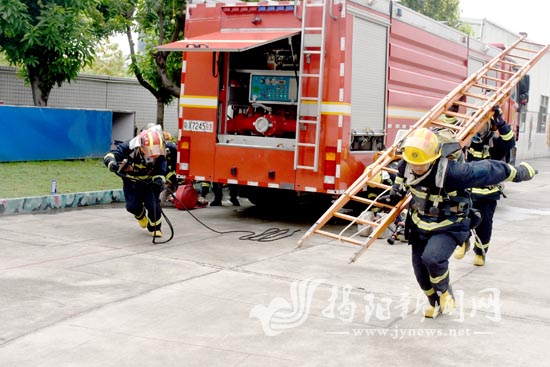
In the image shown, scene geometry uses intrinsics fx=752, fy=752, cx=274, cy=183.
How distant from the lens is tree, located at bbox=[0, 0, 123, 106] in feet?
49.2

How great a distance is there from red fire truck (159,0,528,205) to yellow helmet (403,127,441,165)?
4294mm

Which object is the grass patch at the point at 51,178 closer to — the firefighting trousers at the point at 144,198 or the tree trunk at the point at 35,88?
the tree trunk at the point at 35,88

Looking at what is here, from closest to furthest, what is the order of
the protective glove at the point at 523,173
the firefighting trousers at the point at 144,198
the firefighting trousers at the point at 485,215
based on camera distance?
the protective glove at the point at 523,173 < the firefighting trousers at the point at 485,215 < the firefighting trousers at the point at 144,198

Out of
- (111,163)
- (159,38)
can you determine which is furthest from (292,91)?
(159,38)

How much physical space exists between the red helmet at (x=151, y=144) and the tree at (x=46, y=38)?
24.0 feet

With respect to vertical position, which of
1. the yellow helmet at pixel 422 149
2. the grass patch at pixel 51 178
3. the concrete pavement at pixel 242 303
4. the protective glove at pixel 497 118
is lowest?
the concrete pavement at pixel 242 303

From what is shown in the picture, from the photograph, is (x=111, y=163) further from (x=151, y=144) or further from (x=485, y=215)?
(x=485, y=215)

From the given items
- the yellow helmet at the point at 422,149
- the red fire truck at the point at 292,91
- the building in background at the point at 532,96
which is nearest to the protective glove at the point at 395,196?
the yellow helmet at the point at 422,149

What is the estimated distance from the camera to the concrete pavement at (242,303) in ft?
16.2

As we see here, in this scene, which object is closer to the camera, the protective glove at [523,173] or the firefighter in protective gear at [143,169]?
the protective glove at [523,173]

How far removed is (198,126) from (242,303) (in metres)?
5.08

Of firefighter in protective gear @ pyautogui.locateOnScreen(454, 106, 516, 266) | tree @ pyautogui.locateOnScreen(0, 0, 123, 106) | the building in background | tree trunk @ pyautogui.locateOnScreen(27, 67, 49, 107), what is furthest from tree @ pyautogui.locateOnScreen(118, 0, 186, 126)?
the building in background

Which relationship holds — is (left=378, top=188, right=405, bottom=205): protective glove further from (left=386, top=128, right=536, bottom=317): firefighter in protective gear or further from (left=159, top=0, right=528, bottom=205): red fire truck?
(left=159, top=0, right=528, bottom=205): red fire truck

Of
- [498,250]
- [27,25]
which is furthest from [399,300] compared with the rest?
[27,25]
